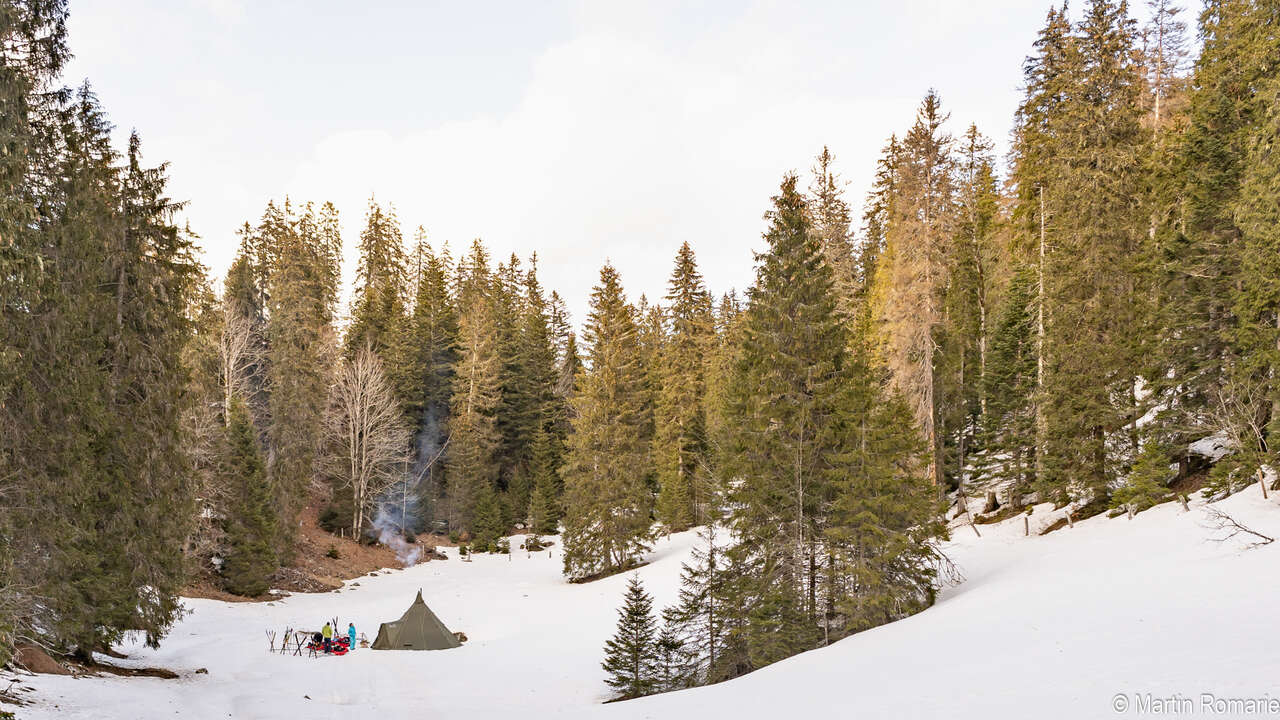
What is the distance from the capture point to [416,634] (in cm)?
2180

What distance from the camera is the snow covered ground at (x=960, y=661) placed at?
7.96 m

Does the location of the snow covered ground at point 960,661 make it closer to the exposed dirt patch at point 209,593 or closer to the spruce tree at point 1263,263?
the exposed dirt patch at point 209,593

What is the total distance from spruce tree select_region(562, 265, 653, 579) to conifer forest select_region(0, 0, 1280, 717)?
0.59 ft

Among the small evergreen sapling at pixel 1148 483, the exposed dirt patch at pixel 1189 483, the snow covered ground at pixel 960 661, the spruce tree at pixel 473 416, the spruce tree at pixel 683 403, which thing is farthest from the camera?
the spruce tree at pixel 473 416

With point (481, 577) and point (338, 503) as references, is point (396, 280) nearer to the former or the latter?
point (338, 503)

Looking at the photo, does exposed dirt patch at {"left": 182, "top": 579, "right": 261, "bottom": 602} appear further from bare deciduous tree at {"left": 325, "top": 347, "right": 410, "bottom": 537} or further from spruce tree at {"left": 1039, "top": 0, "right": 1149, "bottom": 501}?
spruce tree at {"left": 1039, "top": 0, "right": 1149, "bottom": 501}

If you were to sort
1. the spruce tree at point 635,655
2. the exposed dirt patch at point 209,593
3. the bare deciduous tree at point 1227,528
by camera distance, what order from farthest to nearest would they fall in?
the exposed dirt patch at point 209,593 → the spruce tree at point 635,655 → the bare deciduous tree at point 1227,528

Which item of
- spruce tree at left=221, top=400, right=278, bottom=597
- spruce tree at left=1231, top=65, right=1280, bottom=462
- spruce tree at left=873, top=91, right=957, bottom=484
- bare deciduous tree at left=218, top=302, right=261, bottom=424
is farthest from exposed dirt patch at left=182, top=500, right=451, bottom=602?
spruce tree at left=1231, top=65, right=1280, bottom=462

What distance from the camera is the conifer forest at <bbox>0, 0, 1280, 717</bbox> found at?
11992 millimetres

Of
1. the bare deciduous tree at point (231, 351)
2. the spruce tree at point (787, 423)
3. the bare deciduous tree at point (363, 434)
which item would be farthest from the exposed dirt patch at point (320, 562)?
the spruce tree at point (787, 423)

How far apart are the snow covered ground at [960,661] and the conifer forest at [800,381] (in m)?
0.99

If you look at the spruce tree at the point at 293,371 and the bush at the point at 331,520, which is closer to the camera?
the spruce tree at the point at 293,371

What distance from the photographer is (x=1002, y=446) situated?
24.4 m

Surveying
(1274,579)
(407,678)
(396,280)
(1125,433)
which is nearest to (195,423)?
(407,678)
